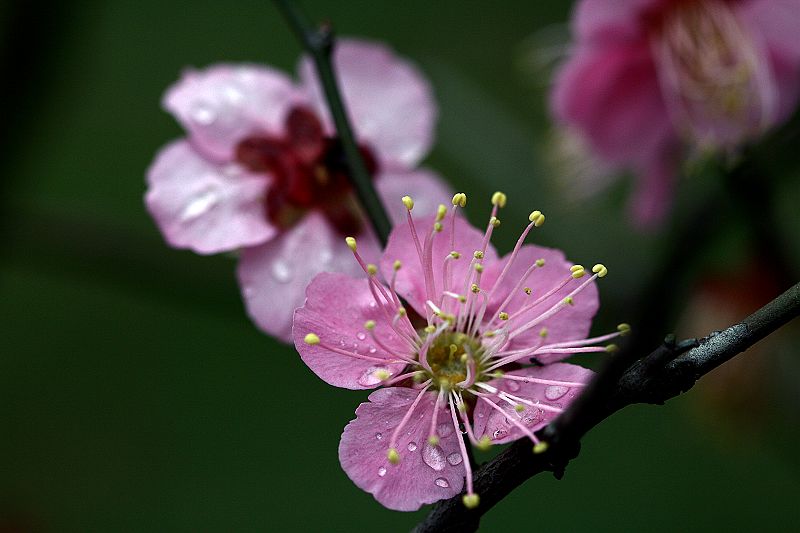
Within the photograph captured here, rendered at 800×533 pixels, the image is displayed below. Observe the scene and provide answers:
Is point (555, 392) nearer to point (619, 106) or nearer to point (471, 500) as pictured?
point (471, 500)

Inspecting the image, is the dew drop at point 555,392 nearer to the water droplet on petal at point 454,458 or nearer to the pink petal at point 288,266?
the water droplet on petal at point 454,458

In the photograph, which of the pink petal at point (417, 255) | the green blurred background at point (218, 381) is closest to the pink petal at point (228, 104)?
the pink petal at point (417, 255)

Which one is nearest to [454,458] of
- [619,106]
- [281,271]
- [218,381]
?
[281,271]

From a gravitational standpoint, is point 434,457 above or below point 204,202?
below

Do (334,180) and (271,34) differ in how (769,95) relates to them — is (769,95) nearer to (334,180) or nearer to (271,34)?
(334,180)

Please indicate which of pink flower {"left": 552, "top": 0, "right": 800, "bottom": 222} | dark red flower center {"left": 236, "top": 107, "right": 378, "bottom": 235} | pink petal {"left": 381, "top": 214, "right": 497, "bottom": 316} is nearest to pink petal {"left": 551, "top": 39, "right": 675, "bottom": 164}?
A: pink flower {"left": 552, "top": 0, "right": 800, "bottom": 222}

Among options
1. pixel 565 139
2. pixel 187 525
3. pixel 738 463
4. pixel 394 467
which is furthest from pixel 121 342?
pixel 394 467

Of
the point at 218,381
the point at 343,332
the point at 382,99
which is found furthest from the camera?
the point at 218,381

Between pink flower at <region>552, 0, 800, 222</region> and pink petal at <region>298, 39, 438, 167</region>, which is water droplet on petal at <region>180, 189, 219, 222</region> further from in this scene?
pink flower at <region>552, 0, 800, 222</region>
